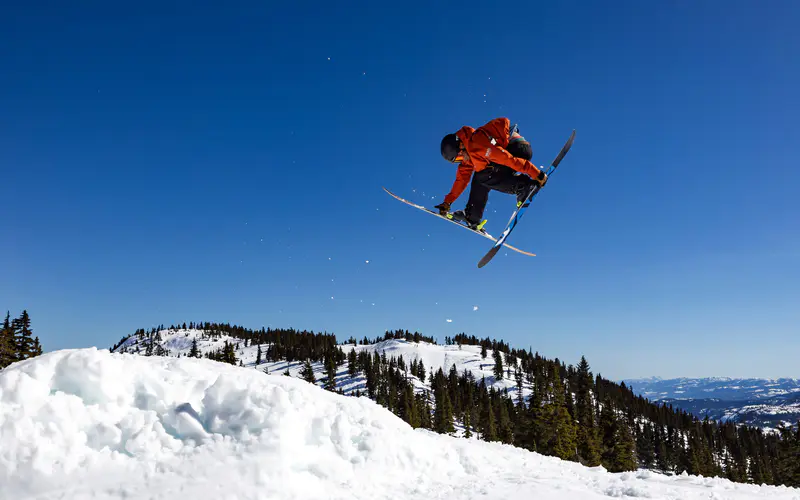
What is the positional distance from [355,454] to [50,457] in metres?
5.43

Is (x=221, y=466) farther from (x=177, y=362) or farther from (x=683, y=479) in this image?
(x=683, y=479)

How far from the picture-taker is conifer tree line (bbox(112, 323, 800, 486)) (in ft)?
128

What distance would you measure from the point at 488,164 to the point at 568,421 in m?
37.0

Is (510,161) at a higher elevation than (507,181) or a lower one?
higher

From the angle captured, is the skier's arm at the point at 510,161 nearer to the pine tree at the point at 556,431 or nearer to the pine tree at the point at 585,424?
the pine tree at the point at 556,431

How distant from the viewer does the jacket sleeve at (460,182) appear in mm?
9920

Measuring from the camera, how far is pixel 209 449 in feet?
25.8

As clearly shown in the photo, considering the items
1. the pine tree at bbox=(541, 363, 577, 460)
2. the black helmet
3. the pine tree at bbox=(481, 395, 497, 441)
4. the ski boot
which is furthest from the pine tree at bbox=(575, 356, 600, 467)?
the black helmet

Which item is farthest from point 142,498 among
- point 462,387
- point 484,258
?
point 462,387

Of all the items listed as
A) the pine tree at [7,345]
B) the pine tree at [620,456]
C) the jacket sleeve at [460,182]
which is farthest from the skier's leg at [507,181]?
the pine tree at [7,345]

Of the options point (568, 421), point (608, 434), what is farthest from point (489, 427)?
point (568, 421)

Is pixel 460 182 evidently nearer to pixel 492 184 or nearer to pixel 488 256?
pixel 492 184

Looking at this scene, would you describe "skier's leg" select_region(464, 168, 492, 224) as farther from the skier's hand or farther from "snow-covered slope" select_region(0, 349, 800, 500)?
"snow-covered slope" select_region(0, 349, 800, 500)

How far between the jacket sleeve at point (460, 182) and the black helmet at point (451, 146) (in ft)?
1.91
